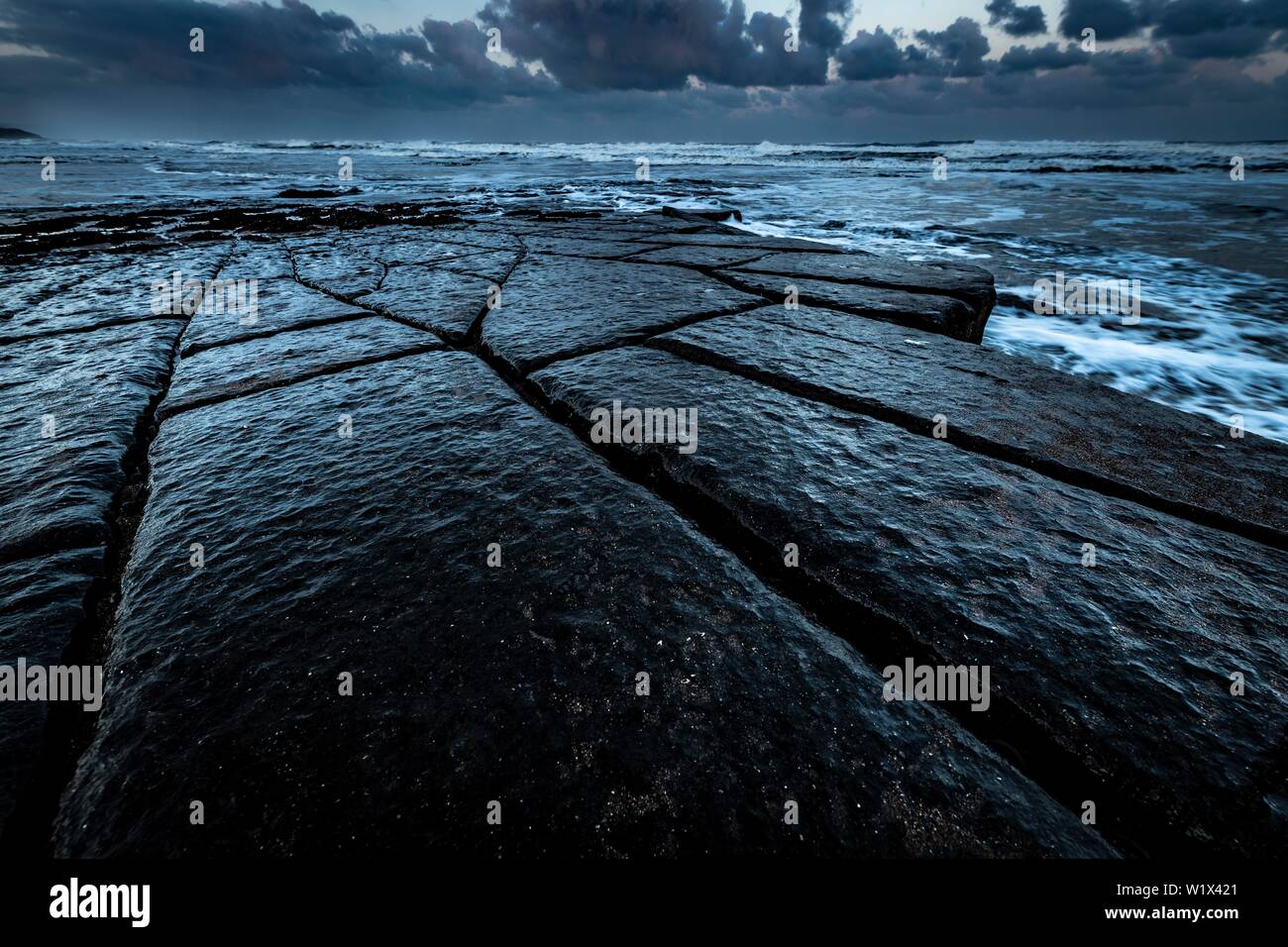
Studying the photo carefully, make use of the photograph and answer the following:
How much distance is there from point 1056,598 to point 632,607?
0.51m

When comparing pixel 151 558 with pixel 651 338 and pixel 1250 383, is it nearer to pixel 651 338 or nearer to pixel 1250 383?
pixel 651 338

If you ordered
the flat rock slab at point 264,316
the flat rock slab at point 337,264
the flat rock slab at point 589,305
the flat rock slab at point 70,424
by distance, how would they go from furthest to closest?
the flat rock slab at point 337,264 → the flat rock slab at point 264,316 → the flat rock slab at point 589,305 → the flat rock slab at point 70,424

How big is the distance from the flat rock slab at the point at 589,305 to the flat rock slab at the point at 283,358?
0.26m

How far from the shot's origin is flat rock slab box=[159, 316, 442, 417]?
52.0 inches

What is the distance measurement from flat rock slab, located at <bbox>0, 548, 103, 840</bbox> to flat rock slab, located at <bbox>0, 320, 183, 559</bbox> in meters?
0.06

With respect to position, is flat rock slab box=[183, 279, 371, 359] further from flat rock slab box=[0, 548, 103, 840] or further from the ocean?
the ocean

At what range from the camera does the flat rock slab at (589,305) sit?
5.12 feet

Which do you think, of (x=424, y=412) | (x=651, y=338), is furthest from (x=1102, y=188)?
(x=424, y=412)

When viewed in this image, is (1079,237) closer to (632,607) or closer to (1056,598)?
(1056,598)

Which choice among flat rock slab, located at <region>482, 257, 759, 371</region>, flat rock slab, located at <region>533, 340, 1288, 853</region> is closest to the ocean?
flat rock slab, located at <region>482, 257, 759, 371</region>

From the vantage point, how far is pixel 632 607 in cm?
68

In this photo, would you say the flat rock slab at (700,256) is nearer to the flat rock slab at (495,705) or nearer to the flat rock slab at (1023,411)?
the flat rock slab at (1023,411)

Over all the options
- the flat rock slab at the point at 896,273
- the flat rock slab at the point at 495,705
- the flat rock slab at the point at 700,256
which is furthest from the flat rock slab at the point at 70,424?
the flat rock slab at the point at 896,273
